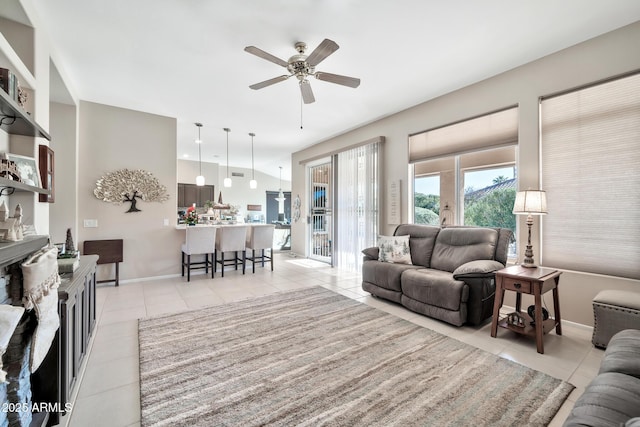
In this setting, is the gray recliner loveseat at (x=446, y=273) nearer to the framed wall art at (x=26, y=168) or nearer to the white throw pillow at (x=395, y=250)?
the white throw pillow at (x=395, y=250)

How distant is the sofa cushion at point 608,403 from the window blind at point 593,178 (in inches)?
78.4

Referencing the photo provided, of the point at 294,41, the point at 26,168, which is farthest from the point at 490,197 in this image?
the point at 26,168

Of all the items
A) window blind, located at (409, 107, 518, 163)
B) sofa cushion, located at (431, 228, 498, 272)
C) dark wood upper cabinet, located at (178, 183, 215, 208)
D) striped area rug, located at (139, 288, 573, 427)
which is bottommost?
striped area rug, located at (139, 288, 573, 427)

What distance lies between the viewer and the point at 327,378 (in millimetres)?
2016

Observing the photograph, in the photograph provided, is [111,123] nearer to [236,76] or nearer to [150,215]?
[150,215]

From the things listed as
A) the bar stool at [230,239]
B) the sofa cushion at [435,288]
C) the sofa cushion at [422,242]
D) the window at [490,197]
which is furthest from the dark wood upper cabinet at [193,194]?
the window at [490,197]

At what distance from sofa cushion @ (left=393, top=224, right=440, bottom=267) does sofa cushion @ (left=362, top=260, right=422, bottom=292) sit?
14 cm

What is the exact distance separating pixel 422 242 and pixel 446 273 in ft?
2.09

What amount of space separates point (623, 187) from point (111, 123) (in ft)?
22.0

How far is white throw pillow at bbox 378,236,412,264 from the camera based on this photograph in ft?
12.4

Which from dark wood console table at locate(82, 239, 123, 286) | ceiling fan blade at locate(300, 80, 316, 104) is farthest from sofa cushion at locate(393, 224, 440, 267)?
dark wood console table at locate(82, 239, 123, 286)

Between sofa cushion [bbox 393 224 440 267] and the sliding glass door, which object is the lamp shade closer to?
sofa cushion [bbox 393 224 440 267]

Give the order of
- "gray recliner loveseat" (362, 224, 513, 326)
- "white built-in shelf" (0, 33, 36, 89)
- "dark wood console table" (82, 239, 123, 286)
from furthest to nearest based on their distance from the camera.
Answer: "dark wood console table" (82, 239, 123, 286) → "gray recliner loveseat" (362, 224, 513, 326) → "white built-in shelf" (0, 33, 36, 89)

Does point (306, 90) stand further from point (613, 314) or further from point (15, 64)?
A: point (613, 314)
